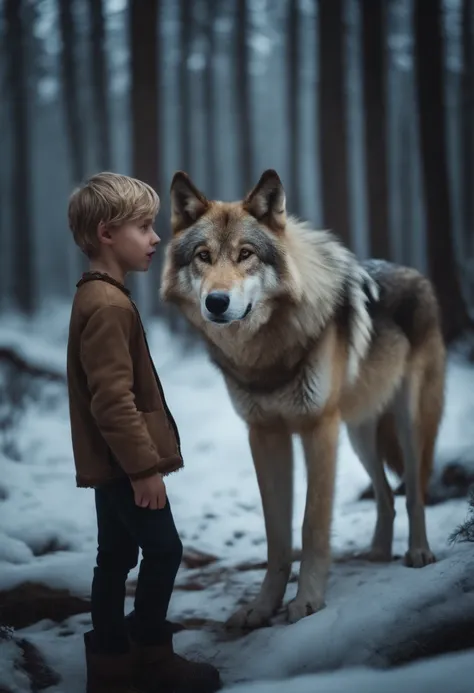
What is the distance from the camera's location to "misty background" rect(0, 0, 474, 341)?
4.75m

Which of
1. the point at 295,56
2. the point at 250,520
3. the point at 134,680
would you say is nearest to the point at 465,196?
the point at 295,56

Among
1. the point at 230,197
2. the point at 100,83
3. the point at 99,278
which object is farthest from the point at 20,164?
the point at 99,278

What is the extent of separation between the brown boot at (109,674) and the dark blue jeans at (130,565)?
2 cm

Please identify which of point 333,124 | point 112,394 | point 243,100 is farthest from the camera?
point 243,100

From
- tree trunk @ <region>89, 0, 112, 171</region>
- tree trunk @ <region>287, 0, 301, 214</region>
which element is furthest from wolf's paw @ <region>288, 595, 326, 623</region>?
tree trunk @ <region>287, 0, 301, 214</region>

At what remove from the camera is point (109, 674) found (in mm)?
1749

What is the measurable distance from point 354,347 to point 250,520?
120cm

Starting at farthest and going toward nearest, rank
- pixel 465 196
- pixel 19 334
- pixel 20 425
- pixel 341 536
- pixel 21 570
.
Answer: pixel 19 334 → pixel 465 196 → pixel 20 425 → pixel 341 536 → pixel 21 570

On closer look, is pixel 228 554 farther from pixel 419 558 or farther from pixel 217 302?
pixel 217 302

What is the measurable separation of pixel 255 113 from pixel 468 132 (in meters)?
3.13

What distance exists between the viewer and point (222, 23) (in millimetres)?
6070

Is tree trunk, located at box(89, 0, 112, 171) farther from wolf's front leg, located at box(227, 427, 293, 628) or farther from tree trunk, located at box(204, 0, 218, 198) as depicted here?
wolf's front leg, located at box(227, 427, 293, 628)

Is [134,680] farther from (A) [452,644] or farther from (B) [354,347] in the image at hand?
(B) [354,347]

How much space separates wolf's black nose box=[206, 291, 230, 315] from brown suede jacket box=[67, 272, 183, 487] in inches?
11.1
